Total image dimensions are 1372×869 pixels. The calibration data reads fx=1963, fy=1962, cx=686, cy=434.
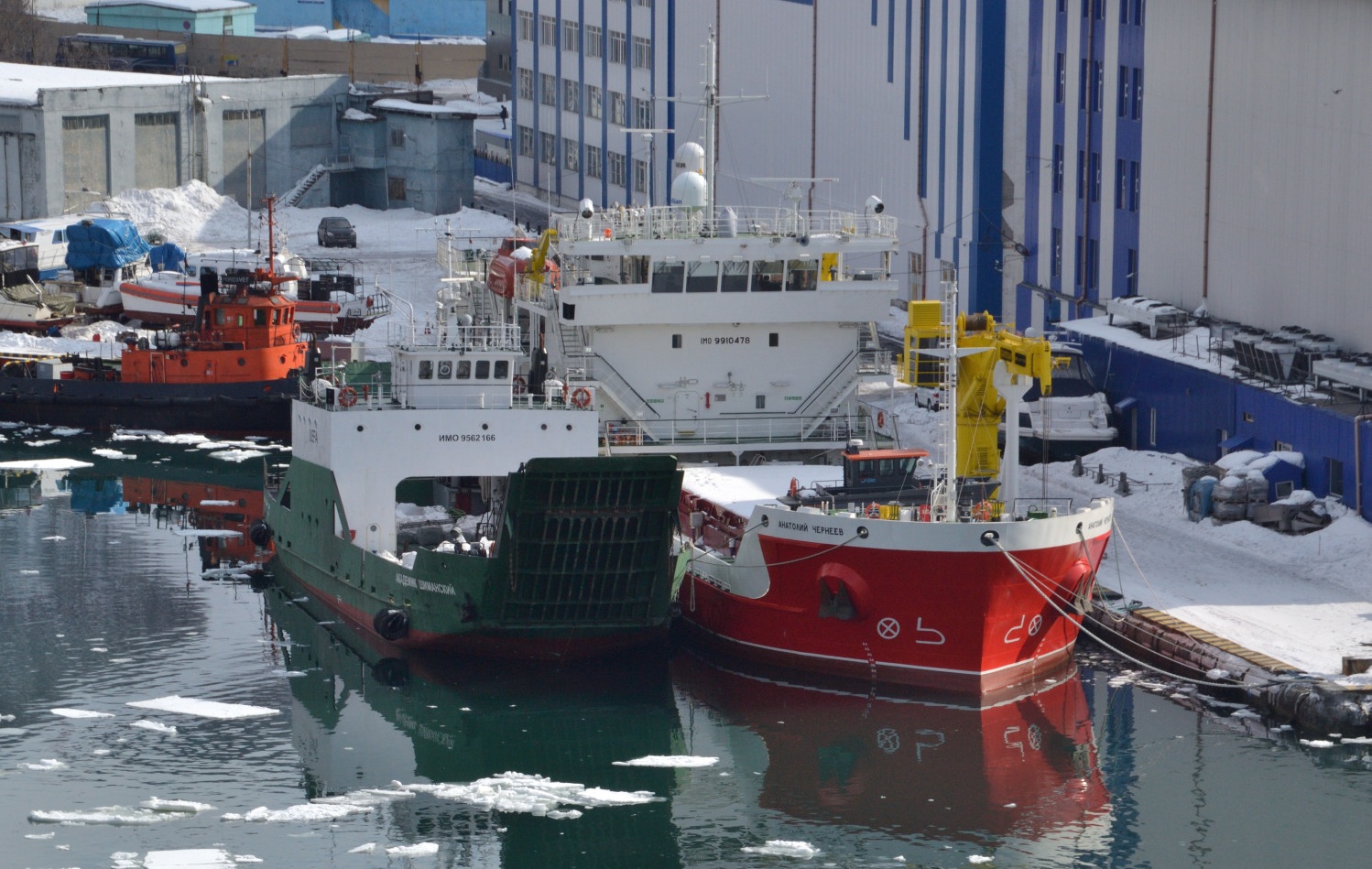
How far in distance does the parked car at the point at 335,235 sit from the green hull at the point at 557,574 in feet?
130

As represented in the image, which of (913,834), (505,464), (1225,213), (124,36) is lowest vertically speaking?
(913,834)

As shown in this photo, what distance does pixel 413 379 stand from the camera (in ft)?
99.0

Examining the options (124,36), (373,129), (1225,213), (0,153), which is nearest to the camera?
(1225,213)

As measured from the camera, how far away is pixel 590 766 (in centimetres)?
2444

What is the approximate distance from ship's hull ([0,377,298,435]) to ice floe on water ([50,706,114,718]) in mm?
21277

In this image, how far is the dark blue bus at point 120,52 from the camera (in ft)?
307

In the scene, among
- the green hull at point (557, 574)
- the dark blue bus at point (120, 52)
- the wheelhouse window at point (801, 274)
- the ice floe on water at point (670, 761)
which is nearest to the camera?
the ice floe on water at point (670, 761)

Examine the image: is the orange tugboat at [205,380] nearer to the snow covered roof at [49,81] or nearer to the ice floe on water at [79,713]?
the ice floe on water at [79,713]

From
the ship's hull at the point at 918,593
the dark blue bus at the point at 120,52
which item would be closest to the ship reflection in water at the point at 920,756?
the ship's hull at the point at 918,593

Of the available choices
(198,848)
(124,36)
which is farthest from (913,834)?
(124,36)

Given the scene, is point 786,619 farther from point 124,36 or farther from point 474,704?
point 124,36

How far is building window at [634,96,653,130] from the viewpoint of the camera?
215 ft

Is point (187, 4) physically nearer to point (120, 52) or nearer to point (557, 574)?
point (120, 52)

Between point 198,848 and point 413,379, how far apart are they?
10512 millimetres
